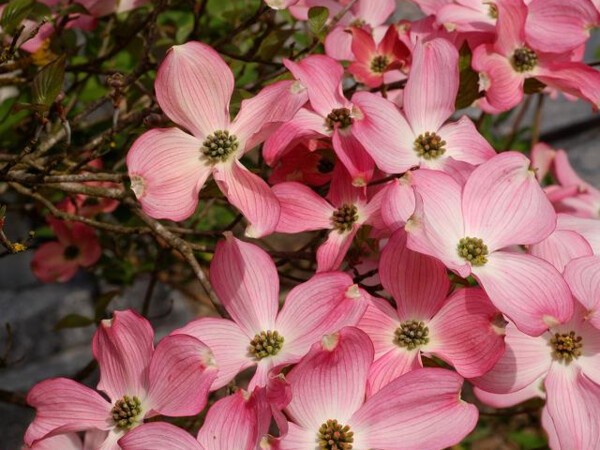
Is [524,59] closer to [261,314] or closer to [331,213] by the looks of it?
[331,213]

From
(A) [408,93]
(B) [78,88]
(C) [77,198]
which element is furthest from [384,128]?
(B) [78,88]

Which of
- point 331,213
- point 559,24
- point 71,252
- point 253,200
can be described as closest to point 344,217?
point 331,213

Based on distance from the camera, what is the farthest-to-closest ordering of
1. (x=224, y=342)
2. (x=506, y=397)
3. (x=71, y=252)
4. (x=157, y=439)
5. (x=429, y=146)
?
(x=71, y=252) < (x=506, y=397) < (x=429, y=146) < (x=224, y=342) < (x=157, y=439)

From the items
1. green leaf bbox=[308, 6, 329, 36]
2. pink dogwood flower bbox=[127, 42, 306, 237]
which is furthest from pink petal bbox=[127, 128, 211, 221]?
green leaf bbox=[308, 6, 329, 36]

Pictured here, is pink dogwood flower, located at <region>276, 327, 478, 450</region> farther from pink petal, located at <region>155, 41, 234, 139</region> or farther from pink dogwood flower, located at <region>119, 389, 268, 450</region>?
pink petal, located at <region>155, 41, 234, 139</region>

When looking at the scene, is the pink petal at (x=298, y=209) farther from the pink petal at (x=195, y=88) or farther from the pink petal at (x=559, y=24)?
the pink petal at (x=559, y=24)

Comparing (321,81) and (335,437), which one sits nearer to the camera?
(335,437)

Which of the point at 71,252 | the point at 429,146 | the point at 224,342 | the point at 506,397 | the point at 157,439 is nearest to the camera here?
the point at 157,439
